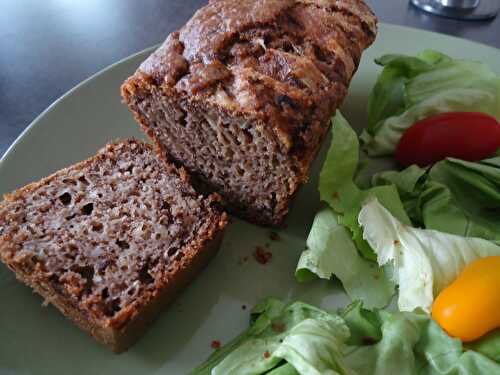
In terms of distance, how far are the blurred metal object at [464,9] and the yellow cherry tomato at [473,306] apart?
3.52 meters

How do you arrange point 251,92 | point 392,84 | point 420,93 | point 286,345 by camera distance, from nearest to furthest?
point 286,345 → point 251,92 → point 420,93 → point 392,84

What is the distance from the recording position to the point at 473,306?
200 centimetres

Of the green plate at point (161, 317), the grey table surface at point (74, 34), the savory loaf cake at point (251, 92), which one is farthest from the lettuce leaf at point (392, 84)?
the grey table surface at point (74, 34)

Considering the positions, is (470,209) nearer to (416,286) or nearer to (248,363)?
(416,286)

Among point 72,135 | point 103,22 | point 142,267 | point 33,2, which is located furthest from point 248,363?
point 33,2

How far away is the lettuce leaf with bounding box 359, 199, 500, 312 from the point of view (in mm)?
2246

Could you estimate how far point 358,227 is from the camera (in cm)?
250

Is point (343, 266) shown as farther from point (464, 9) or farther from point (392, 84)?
point (464, 9)

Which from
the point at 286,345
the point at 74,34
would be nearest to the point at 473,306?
the point at 286,345

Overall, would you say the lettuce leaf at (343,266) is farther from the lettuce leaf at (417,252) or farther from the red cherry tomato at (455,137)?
the red cherry tomato at (455,137)

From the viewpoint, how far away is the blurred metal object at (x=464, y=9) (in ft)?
16.1

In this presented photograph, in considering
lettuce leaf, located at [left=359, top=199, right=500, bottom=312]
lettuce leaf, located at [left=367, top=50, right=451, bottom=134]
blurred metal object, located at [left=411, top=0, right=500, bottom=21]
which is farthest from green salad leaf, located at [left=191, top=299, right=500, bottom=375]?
blurred metal object, located at [left=411, top=0, right=500, bottom=21]

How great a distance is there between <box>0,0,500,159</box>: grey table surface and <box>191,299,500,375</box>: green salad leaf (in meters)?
2.73

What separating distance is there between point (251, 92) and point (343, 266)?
90cm
